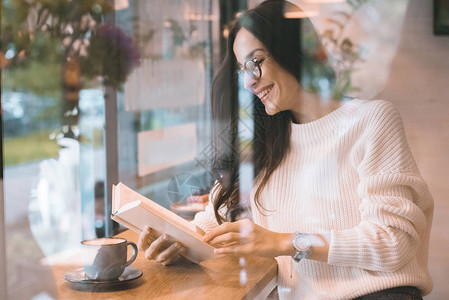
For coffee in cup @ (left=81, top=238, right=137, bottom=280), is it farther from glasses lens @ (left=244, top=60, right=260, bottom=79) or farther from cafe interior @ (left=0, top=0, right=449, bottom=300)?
glasses lens @ (left=244, top=60, right=260, bottom=79)

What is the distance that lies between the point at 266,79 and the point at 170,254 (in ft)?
0.81

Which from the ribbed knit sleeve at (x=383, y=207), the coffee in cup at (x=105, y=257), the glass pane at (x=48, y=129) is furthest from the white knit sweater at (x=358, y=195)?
the glass pane at (x=48, y=129)

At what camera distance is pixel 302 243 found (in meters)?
0.60

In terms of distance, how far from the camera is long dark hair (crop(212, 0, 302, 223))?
52 cm

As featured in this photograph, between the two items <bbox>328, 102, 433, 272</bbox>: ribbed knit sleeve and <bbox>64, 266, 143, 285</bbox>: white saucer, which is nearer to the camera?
<bbox>64, 266, 143, 285</bbox>: white saucer

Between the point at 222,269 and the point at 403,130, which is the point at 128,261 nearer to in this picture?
the point at 222,269

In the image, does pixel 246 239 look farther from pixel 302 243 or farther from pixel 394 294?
pixel 394 294

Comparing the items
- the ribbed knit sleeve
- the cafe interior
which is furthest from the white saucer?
the ribbed knit sleeve

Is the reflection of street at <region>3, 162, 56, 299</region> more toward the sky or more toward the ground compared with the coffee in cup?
more toward the sky

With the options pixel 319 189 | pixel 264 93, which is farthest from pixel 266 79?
pixel 319 189

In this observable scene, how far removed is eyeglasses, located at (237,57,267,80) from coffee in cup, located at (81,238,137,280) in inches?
8.8

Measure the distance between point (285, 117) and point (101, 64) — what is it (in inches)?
10.0

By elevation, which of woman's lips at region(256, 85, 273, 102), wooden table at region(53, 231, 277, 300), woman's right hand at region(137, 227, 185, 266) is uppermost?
woman's lips at region(256, 85, 273, 102)

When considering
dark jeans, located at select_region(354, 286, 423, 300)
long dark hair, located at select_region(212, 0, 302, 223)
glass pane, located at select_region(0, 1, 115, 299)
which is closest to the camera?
glass pane, located at select_region(0, 1, 115, 299)
